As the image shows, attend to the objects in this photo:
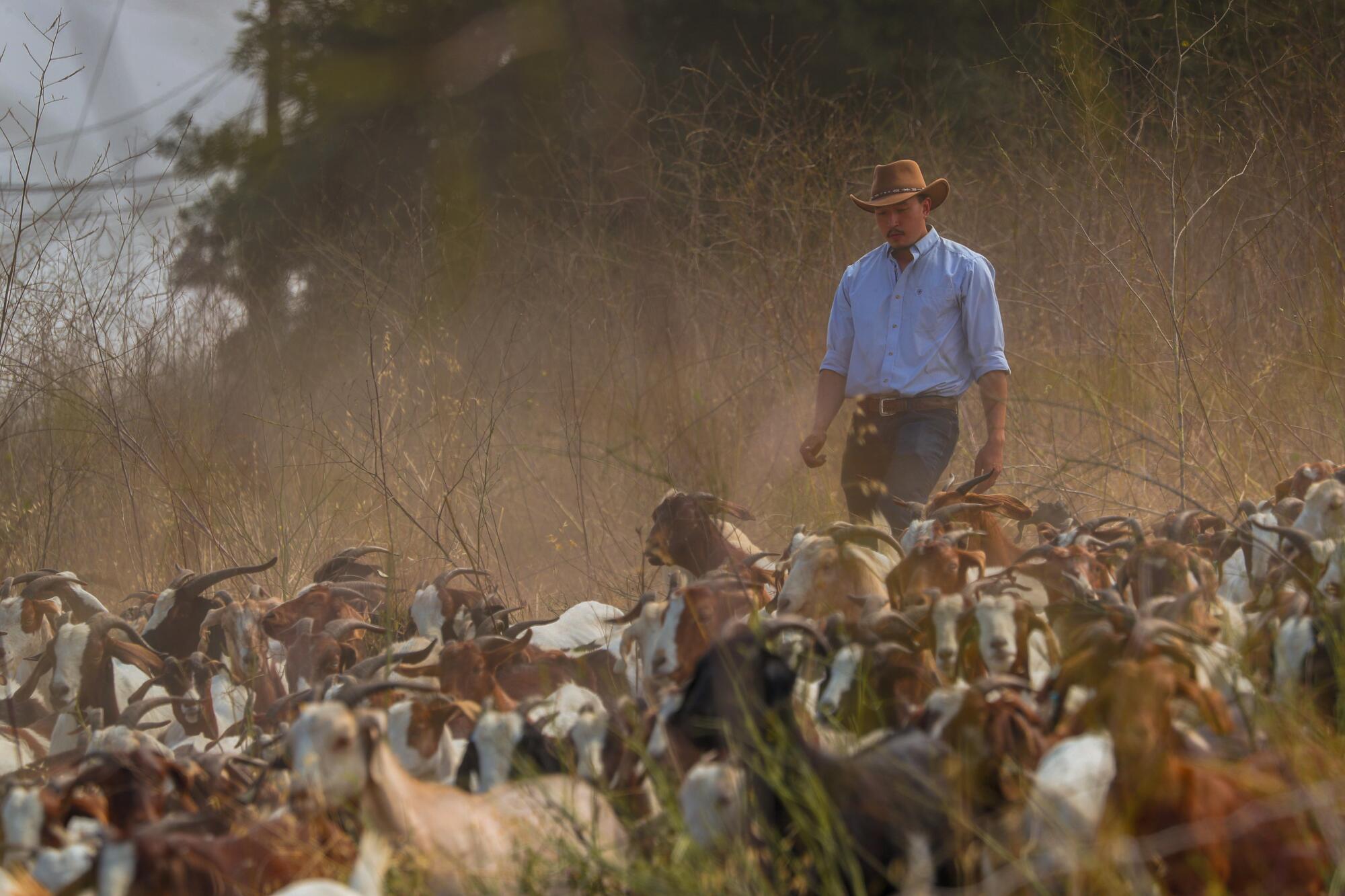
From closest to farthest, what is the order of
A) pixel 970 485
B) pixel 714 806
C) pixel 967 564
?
1. pixel 714 806
2. pixel 967 564
3. pixel 970 485

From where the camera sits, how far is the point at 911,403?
607 centimetres

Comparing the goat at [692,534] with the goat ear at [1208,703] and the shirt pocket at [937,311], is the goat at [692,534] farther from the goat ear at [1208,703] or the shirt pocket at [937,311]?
the goat ear at [1208,703]

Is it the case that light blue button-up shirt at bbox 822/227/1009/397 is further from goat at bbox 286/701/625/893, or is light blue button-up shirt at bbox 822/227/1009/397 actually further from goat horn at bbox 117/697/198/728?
goat at bbox 286/701/625/893

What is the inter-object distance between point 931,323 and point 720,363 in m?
3.32

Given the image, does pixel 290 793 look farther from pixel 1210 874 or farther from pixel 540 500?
pixel 540 500

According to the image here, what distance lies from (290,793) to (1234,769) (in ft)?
5.87

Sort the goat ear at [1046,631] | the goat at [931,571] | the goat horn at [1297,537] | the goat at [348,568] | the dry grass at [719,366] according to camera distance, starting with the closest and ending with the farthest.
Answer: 1. the goat ear at [1046,631]
2. the goat horn at [1297,537]
3. the goat at [931,571]
4. the goat at [348,568]
5. the dry grass at [719,366]

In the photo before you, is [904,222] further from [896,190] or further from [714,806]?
[714,806]

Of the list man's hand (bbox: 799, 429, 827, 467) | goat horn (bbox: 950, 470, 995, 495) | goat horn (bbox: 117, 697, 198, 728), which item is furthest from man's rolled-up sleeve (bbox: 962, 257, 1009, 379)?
goat horn (bbox: 117, 697, 198, 728)

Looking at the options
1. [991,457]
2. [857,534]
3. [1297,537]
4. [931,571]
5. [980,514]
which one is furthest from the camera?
[991,457]

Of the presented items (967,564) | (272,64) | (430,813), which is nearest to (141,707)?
(430,813)

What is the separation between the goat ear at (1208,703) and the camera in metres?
2.86

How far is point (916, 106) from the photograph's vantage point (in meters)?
12.3

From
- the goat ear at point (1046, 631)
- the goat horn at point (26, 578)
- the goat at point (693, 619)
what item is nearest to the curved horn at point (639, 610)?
the goat at point (693, 619)
